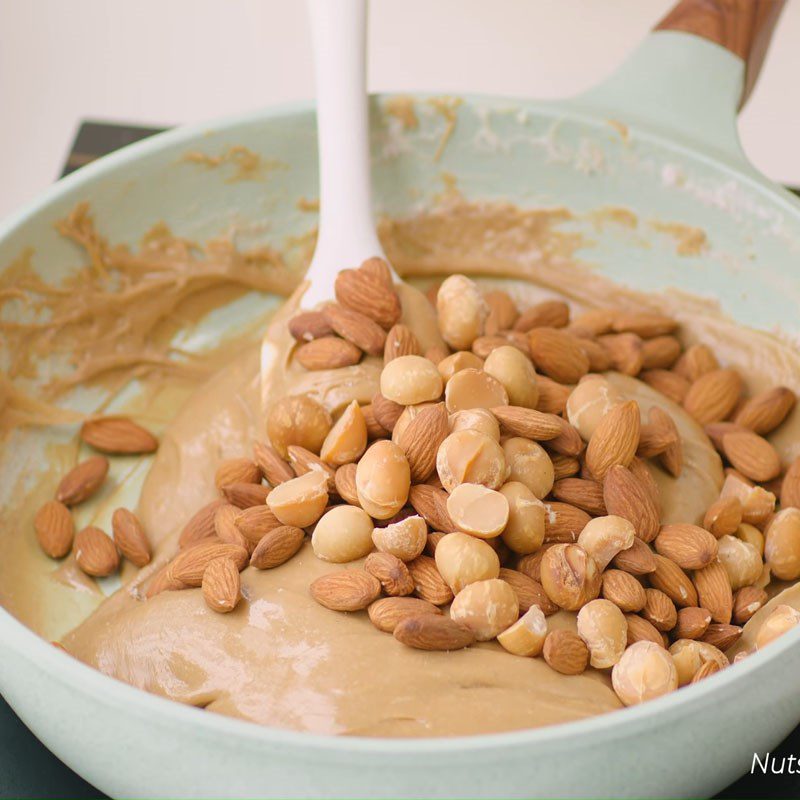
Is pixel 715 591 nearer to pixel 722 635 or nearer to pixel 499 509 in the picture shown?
pixel 722 635

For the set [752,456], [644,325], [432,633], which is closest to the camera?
[432,633]

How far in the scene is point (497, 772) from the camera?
0.45m

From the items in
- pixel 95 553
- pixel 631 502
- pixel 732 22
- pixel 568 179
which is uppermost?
pixel 732 22

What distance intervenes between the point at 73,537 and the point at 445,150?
0.48 meters

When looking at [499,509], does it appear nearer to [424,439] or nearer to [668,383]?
[424,439]

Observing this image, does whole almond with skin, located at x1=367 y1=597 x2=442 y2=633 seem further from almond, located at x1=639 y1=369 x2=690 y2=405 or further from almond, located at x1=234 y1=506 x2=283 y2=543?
almond, located at x1=639 y1=369 x2=690 y2=405

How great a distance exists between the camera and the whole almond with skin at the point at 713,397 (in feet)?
2.88

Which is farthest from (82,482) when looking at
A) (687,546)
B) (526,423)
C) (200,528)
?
(687,546)

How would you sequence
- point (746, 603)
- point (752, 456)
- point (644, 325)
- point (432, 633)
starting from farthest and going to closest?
1. point (644, 325)
2. point (752, 456)
3. point (746, 603)
4. point (432, 633)

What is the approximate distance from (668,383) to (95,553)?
19.7 inches

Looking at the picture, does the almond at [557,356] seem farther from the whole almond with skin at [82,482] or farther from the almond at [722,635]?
the whole almond with skin at [82,482]

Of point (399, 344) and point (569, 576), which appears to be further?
point (399, 344)

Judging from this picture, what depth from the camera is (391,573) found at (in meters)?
0.64

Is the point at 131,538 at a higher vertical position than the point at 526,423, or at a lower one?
lower
